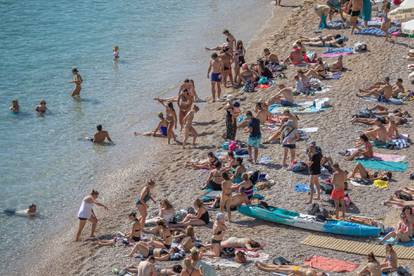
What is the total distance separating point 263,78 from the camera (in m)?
26.7

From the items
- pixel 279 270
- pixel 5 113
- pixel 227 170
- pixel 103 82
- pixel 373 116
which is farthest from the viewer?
pixel 103 82

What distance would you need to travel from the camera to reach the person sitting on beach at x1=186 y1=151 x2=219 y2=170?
68.4ft

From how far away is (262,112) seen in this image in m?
23.0

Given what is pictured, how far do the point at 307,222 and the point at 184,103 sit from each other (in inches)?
292

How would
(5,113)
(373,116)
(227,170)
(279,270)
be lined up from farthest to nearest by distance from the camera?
(5,113) → (373,116) → (227,170) → (279,270)

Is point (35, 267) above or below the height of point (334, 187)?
below

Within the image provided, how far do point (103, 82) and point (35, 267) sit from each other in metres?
11.8

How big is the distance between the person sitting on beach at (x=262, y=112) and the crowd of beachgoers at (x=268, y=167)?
0.03 m

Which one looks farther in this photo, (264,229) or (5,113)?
(5,113)

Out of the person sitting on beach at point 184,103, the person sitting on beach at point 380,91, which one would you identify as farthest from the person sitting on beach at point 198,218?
the person sitting on beach at point 380,91

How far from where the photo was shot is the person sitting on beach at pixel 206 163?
2084 cm

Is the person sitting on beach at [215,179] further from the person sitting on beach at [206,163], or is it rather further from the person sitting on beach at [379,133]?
the person sitting on beach at [379,133]

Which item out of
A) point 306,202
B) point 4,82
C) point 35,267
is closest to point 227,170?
point 306,202

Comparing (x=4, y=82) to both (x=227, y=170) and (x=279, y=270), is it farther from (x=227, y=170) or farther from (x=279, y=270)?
(x=279, y=270)
